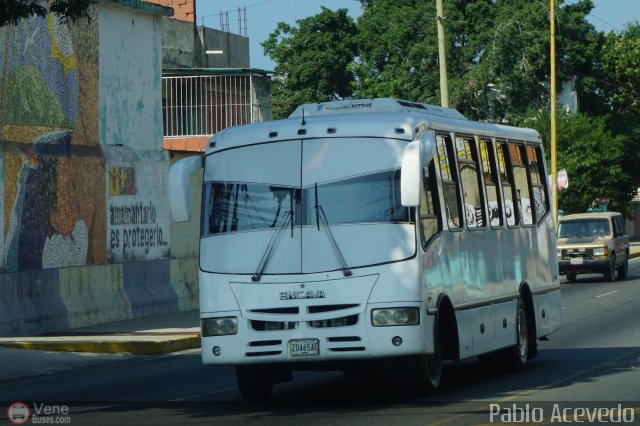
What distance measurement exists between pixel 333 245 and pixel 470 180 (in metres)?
2.70

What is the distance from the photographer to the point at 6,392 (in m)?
15.5

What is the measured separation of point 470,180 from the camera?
566 inches

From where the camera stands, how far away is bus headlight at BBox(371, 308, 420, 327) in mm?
11953

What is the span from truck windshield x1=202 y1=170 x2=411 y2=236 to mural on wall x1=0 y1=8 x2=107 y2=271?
11395 millimetres

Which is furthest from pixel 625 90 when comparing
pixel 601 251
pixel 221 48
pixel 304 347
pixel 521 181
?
pixel 304 347

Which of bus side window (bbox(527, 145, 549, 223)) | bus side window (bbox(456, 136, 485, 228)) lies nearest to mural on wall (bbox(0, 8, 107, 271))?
bus side window (bbox(527, 145, 549, 223))

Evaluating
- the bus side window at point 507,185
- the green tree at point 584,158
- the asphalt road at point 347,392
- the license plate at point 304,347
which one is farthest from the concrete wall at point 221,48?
the license plate at point 304,347

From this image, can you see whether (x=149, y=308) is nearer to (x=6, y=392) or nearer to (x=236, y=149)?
(x=6, y=392)

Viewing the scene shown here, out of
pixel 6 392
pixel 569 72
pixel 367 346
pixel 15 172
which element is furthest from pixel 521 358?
pixel 569 72

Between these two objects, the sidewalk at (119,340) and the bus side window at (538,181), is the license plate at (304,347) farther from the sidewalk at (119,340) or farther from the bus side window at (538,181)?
the sidewalk at (119,340)

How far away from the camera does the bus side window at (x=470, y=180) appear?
14180mm

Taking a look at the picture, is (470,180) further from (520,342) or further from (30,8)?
(30,8)

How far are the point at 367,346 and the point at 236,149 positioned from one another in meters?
2.45

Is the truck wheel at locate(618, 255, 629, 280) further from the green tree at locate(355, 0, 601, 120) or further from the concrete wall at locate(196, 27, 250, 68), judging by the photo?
the green tree at locate(355, 0, 601, 120)
